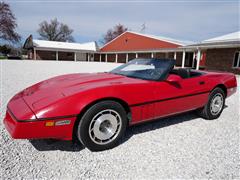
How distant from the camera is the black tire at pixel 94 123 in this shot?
2.12m

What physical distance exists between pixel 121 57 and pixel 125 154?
31058 mm

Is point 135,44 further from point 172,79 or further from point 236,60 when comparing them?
point 172,79

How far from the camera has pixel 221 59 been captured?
48.9ft

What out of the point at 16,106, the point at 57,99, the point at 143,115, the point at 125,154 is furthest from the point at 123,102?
the point at 16,106

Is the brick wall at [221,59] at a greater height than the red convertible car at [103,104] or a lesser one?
greater

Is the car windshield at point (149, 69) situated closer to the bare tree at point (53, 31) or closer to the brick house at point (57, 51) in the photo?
the brick house at point (57, 51)

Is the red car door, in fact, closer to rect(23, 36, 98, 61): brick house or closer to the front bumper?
the front bumper

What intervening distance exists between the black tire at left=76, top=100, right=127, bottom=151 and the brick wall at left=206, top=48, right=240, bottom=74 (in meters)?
14.9

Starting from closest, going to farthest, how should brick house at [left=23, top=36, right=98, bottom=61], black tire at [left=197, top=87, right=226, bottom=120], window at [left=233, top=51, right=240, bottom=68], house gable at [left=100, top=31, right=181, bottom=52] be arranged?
black tire at [left=197, top=87, right=226, bottom=120]
window at [left=233, top=51, right=240, bottom=68]
house gable at [left=100, top=31, right=181, bottom=52]
brick house at [left=23, top=36, right=98, bottom=61]

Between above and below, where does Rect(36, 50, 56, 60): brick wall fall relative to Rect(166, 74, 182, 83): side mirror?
above

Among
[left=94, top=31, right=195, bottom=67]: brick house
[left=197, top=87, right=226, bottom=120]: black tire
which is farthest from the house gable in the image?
[left=197, top=87, right=226, bottom=120]: black tire

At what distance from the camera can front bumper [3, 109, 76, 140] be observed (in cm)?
187

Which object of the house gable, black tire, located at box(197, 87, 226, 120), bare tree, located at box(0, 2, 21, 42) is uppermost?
bare tree, located at box(0, 2, 21, 42)

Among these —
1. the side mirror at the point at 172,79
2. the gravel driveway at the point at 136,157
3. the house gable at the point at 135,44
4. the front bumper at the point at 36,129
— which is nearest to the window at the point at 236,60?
the house gable at the point at 135,44
